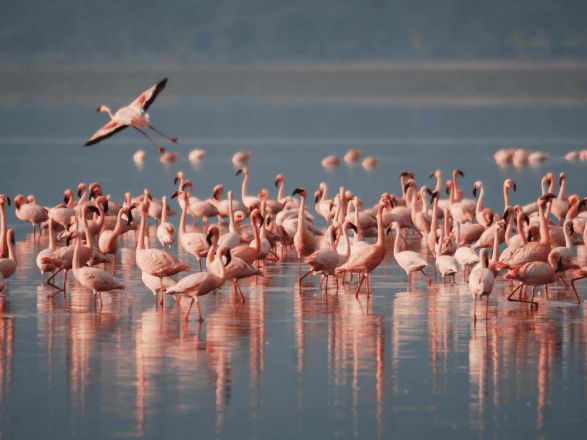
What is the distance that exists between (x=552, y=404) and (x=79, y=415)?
12.3ft

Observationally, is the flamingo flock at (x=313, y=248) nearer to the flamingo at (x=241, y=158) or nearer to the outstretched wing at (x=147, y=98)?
the outstretched wing at (x=147, y=98)

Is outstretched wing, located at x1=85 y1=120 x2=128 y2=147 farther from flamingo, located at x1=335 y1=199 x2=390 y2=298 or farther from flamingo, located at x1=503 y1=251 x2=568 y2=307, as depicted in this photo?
flamingo, located at x1=503 y1=251 x2=568 y2=307

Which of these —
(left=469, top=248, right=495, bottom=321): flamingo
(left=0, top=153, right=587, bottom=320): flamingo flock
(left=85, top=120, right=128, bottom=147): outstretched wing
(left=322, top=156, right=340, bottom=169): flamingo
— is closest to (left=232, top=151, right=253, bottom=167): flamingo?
(left=322, top=156, right=340, bottom=169): flamingo

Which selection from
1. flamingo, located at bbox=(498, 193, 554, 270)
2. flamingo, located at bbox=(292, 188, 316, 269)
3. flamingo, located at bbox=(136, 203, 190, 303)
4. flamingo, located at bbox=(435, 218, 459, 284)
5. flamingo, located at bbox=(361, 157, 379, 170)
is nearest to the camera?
flamingo, located at bbox=(136, 203, 190, 303)

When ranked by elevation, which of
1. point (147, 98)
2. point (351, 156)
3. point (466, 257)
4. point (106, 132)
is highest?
point (351, 156)

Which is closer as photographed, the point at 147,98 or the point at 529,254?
the point at 529,254

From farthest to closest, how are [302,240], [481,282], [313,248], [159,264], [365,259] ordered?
[313,248] < [302,240] < [365,259] < [159,264] < [481,282]

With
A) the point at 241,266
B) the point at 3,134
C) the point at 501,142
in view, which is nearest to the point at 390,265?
the point at 241,266

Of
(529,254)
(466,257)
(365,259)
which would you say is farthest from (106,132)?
(529,254)

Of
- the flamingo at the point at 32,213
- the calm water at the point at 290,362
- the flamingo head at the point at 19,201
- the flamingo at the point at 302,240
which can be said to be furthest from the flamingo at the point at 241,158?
the flamingo at the point at 302,240

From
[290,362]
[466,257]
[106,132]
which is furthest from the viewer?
[106,132]

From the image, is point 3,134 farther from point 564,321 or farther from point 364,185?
point 564,321

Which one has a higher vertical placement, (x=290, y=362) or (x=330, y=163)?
(x=330, y=163)

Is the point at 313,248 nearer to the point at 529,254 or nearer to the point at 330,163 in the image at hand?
the point at 529,254
